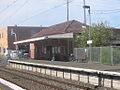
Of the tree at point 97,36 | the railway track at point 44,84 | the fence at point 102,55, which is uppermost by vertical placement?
the tree at point 97,36

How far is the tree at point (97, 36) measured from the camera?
50.6 metres

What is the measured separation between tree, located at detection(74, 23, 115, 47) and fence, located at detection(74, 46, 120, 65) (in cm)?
457

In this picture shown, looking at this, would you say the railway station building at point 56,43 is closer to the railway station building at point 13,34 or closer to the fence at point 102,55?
the fence at point 102,55

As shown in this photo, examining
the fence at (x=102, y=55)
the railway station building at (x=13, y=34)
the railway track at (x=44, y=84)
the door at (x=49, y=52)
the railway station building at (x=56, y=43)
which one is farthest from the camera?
the railway station building at (x=13, y=34)

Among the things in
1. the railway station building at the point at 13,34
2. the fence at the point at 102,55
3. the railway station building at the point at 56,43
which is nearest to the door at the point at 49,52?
the railway station building at the point at 56,43

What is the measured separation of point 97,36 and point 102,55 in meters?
11.3

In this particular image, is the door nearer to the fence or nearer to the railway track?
the fence

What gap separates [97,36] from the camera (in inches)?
2002

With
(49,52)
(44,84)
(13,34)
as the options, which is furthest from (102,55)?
(13,34)

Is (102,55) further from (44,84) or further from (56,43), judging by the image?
(56,43)

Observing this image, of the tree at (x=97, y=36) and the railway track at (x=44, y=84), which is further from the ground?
the tree at (x=97, y=36)

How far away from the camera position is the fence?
37209 millimetres

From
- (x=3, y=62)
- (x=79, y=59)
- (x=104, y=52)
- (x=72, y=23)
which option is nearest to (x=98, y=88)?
(x=104, y=52)

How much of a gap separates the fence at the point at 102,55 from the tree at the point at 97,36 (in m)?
4.57
